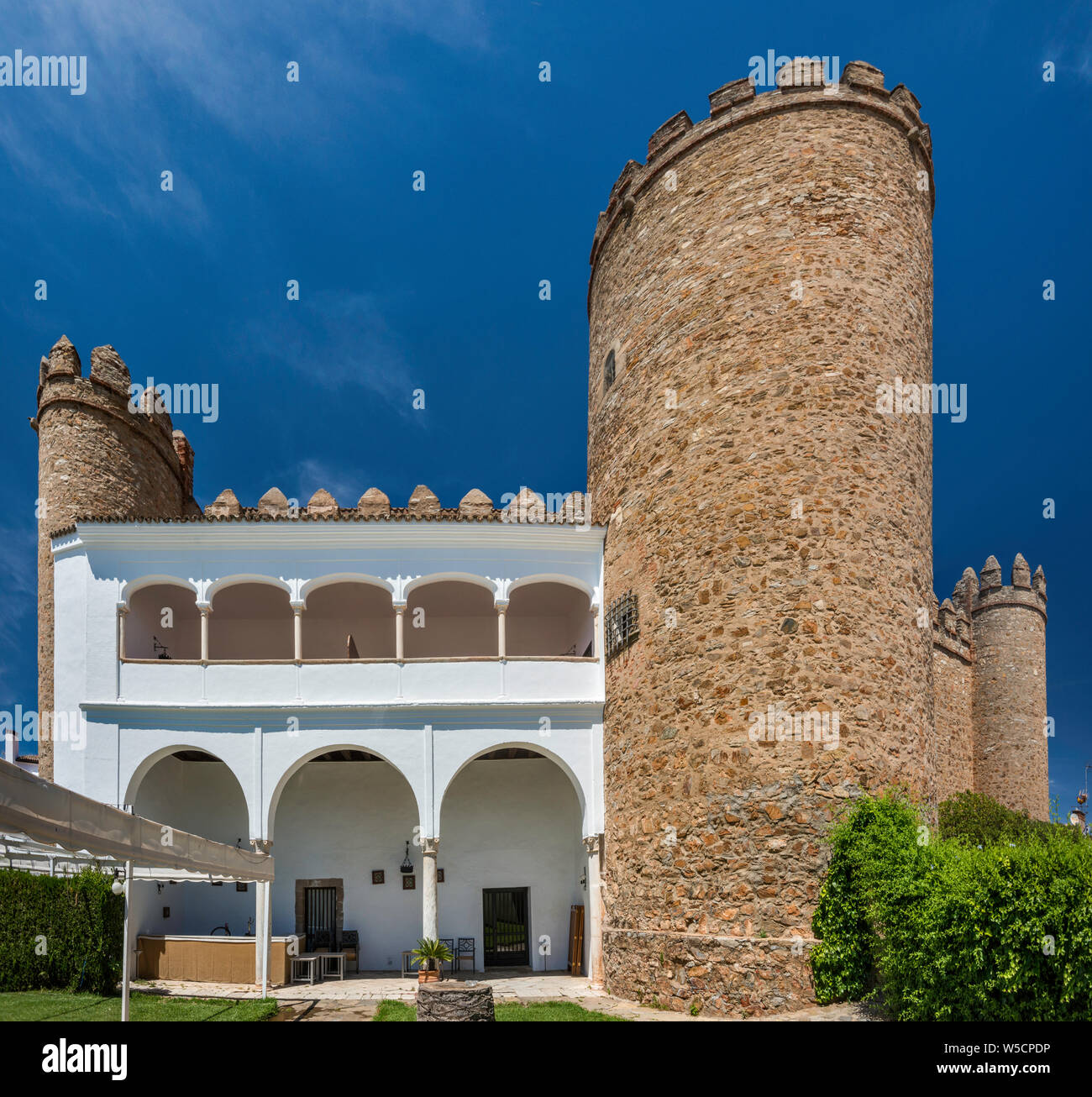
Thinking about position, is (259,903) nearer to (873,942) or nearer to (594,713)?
(594,713)

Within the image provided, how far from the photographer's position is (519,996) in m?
13.9

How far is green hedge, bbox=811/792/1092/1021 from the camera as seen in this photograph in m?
7.95

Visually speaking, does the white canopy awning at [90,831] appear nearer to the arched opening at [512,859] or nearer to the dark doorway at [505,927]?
the arched opening at [512,859]

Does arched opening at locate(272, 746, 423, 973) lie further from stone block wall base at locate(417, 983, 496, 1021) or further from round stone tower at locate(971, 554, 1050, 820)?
round stone tower at locate(971, 554, 1050, 820)

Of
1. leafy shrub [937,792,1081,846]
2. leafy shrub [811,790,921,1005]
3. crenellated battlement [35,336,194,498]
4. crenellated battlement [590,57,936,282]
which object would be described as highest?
crenellated battlement [590,57,936,282]

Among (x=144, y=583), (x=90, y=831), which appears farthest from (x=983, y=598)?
(x=90, y=831)

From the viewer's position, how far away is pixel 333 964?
16906 mm

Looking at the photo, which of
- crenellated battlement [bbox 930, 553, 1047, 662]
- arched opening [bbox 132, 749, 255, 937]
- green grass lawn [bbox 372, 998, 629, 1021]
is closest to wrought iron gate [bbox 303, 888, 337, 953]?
arched opening [bbox 132, 749, 255, 937]

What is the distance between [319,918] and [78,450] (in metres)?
10.9

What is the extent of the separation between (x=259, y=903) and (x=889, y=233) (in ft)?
48.2

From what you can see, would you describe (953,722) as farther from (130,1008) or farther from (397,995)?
(130,1008)

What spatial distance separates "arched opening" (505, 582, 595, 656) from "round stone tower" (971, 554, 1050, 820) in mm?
18435

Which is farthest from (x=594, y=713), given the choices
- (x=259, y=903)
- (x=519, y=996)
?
(x=259, y=903)
